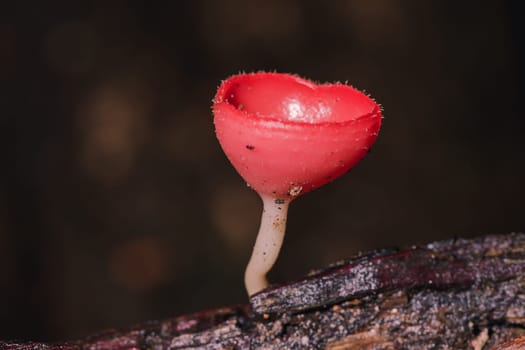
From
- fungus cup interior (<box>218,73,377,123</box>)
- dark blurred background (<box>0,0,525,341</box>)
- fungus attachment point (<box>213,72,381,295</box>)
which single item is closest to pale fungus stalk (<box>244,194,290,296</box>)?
fungus attachment point (<box>213,72,381,295</box>)

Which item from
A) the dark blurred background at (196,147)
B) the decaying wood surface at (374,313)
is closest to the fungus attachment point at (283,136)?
the decaying wood surface at (374,313)

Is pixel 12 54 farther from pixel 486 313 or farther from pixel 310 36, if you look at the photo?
pixel 486 313

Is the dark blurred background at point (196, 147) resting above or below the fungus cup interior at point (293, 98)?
above

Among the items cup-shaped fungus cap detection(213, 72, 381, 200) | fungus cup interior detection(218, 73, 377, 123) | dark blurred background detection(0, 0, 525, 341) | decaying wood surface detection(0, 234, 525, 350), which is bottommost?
decaying wood surface detection(0, 234, 525, 350)

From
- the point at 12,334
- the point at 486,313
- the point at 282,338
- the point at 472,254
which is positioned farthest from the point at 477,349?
the point at 12,334

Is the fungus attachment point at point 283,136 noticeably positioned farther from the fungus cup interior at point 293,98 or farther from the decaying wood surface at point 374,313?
the decaying wood surface at point 374,313

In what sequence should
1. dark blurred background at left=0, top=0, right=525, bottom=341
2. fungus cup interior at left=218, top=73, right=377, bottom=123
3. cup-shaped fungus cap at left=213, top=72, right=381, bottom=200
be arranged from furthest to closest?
dark blurred background at left=0, top=0, right=525, bottom=341 → fungus cup interior at left=218, top=73, right=377, bottom=123 → cup-shaped fungus cap at left=213, top=72, right=381, bottom=200

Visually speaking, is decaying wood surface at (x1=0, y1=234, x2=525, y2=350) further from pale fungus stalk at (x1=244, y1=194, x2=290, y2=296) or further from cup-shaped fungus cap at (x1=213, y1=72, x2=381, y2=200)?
cup-shaped fungus cap at (x1=213, y1=72, x2=381, y2=200)
